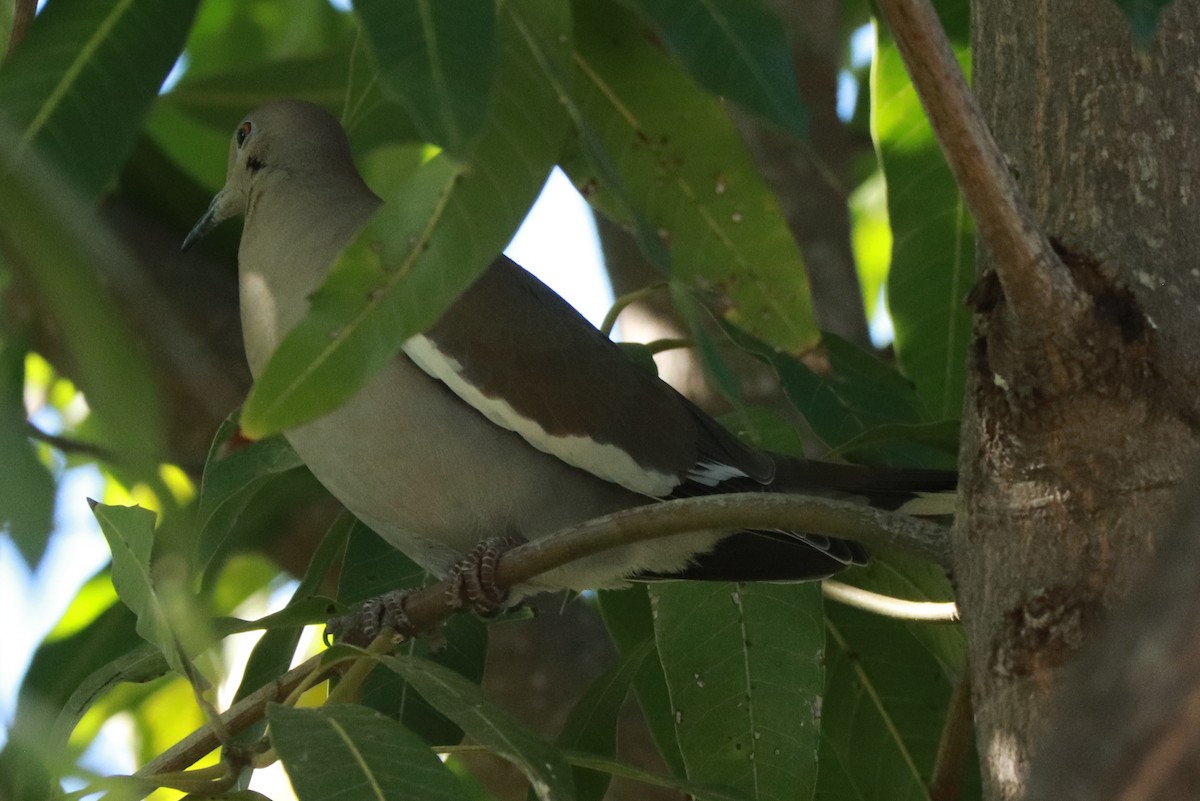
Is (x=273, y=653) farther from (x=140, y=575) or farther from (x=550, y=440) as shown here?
(x=140, y=575)

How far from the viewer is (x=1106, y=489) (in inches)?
55.7

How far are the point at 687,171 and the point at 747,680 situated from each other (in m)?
0.72

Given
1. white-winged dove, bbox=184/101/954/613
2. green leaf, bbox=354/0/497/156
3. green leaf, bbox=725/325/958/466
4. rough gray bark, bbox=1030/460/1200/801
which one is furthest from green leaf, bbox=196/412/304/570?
rough gray bark, bbox=1030/460/1200/801

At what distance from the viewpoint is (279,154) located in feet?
8.94

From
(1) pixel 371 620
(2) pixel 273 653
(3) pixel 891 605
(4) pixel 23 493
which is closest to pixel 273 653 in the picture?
(2) pixel 273 653

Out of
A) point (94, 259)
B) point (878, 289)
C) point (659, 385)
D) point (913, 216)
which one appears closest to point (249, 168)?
point (659, 385)

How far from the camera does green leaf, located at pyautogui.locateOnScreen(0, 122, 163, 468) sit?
528 mm

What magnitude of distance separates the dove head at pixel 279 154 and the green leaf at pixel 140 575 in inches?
45.1

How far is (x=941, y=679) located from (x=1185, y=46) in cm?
106

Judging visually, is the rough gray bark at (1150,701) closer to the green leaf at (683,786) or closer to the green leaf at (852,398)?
the green leaf at (683,786)

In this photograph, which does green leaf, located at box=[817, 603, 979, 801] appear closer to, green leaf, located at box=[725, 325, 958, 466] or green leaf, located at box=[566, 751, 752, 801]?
green leaf, located at box=[725, 325, 958, 466]

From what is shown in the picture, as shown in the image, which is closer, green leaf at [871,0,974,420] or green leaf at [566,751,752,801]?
green leaf at [566,751,752,801]

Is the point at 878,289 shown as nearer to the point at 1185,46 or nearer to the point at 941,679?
the point at 941,679

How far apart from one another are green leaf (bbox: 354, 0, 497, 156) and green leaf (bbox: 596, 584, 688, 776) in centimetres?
121
